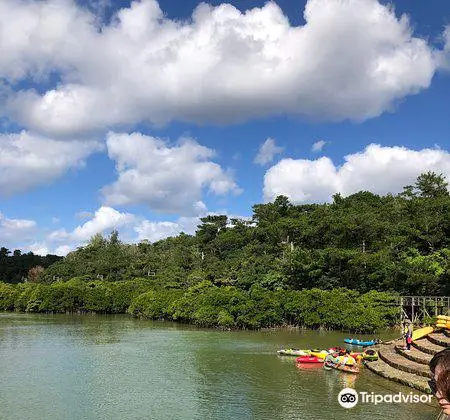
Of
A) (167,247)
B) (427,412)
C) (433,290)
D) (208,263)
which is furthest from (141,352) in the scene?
(167,247)

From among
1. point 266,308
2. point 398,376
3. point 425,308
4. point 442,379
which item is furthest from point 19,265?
point 442,379

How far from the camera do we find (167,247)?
79125mm

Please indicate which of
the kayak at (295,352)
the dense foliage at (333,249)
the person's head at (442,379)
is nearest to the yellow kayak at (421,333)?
the kayak at (295,352)

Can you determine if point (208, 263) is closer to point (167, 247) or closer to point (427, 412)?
point (167, 247)

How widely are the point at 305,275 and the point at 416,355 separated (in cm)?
2061

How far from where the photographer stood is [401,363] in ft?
65.2

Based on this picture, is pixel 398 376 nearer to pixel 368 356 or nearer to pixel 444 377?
pixel 368 356

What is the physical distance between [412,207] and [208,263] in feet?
89.9

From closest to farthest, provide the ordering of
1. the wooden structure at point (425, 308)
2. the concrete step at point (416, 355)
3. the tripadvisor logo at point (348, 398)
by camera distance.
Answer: the tripadvisor logo at point (348, 398) < the concrete step at point (416, 355) < the wooden structure at point (425, 308)

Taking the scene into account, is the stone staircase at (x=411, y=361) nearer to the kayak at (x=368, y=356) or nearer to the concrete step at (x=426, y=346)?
the concrete step at (x=426, y=346)

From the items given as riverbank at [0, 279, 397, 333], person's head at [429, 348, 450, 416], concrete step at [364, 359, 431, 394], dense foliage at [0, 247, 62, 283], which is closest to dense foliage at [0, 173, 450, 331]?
riverbank at [0, 279, 397, 333]

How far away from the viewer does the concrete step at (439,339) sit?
21000 mm

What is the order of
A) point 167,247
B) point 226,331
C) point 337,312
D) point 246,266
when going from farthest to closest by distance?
point 167,247, point 246,266, point 226,331, point 337,312

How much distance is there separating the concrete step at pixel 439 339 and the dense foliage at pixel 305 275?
10570 millimetres
